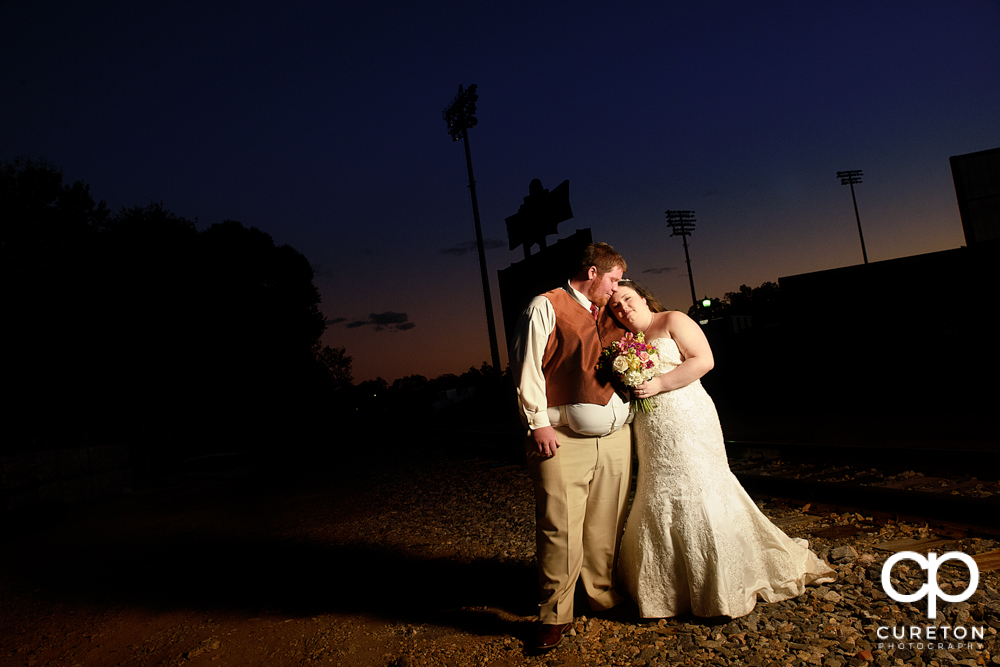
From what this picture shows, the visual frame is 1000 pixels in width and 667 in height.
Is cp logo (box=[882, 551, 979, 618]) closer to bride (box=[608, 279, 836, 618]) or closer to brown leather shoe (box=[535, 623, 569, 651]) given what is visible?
bride (box=[608, 279, 836, 618])

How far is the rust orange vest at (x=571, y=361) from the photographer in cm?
328

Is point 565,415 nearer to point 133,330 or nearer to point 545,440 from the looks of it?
point 545,440

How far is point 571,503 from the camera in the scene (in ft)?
10.9

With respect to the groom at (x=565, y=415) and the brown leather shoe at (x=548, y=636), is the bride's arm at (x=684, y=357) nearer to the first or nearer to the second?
the groom at (x=565, y=415)

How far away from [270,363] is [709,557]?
31.3 metres

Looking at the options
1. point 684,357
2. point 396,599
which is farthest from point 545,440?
point 396,599

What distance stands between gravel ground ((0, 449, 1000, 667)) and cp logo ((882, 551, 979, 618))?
0.04 metres

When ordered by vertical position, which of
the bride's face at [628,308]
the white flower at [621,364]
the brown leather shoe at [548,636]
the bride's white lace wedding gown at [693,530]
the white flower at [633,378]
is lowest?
the brown leather shoe at [548,636]

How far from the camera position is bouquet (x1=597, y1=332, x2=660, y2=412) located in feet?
10.5

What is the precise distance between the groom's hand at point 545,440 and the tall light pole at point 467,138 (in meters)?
22.6

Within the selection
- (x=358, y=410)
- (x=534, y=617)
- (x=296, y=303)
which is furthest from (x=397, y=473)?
(x=358, y=410)

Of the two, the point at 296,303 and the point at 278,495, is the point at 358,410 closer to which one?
the point at 296,303

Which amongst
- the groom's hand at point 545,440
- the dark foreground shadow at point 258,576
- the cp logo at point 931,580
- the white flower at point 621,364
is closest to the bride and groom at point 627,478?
the groom's hand at point 545,440

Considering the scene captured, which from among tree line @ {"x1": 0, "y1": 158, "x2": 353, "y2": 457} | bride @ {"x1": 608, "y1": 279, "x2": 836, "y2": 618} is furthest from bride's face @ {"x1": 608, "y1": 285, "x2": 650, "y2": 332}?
tree line @ {"x1": 0, "y1": 158, "x2": 353, "y2": 457}
